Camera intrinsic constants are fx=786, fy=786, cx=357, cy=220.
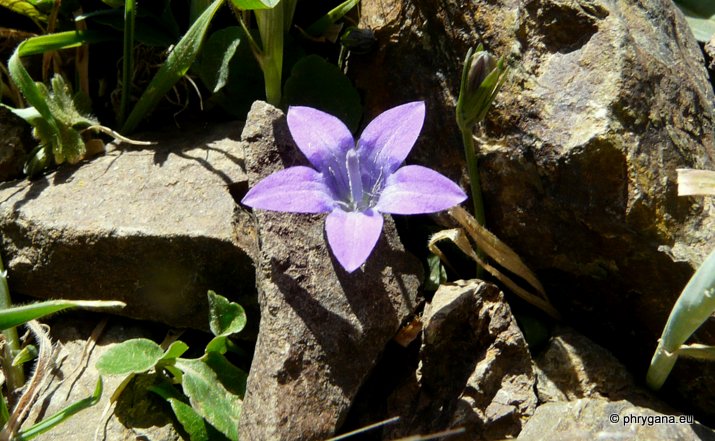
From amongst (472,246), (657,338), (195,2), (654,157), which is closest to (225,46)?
(195,2)

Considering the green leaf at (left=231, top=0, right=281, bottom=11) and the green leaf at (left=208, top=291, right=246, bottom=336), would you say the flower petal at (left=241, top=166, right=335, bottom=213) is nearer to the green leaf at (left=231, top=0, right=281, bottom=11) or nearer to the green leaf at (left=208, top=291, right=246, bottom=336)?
the green leaf at (left=208, top=291, right=246, bottom=336)

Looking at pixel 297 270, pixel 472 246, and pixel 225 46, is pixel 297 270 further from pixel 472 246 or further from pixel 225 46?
pixel 225 46

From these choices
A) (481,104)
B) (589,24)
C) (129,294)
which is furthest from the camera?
(129,294)

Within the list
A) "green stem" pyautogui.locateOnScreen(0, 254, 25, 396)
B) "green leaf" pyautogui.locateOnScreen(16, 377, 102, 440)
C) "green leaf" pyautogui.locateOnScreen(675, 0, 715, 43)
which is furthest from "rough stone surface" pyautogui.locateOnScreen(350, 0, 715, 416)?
"green stem" pyautogui.locateOnScreen(0, 254, 25, 396)

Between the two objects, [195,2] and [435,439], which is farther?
[195,2]

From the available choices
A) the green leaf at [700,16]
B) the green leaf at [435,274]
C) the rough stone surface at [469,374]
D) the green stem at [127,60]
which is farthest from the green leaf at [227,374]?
the green leaf at [700,16]
